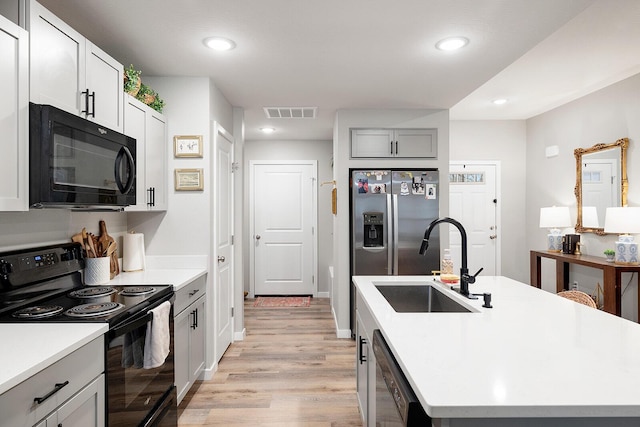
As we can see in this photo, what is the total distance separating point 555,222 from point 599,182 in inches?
24.0

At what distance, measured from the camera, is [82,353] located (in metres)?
1.36

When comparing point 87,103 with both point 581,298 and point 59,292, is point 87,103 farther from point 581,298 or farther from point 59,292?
point 581,298

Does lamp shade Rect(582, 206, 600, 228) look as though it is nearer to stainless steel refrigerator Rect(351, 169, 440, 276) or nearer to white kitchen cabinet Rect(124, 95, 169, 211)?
stainless steel refrigerator Rect(351, 169, 440, 276)

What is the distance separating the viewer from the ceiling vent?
155 inches

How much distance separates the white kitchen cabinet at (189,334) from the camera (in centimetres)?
237

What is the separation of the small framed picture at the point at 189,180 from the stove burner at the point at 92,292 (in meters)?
1.02

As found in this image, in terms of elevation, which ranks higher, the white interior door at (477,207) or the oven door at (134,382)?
the white interior door at (477,207)

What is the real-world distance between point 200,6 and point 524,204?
16.1ft

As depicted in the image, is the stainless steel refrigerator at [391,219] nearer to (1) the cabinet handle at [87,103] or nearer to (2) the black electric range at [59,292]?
(2) the black electric range at [59,292]

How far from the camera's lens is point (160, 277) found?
2535 mm

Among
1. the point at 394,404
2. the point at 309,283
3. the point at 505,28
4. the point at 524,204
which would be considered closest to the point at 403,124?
the point at 505,28

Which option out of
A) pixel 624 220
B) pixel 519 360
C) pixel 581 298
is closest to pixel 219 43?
pixel 519 360

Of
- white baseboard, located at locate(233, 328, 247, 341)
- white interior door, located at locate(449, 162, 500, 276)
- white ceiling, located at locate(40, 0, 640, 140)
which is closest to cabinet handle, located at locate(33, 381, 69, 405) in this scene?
white ceiling, located at locate(40, 0, 640, 140)

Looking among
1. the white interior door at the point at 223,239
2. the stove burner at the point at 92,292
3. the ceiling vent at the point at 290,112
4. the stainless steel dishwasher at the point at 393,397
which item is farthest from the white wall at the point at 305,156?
the stainless steel dishwasher at the point at 393,397
